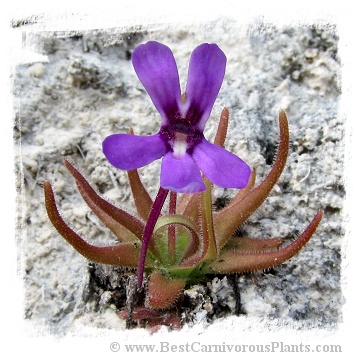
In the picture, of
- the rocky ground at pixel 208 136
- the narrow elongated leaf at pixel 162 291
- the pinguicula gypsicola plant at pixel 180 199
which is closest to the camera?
the pinguicula gypsicola plant at pixel 180 199

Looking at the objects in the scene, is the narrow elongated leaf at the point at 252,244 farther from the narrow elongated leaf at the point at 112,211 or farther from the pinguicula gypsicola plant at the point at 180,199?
the narrow elongated leaf at the point at 112,211

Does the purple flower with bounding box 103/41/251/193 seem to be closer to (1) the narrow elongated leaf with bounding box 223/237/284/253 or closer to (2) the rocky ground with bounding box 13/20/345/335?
(1) the narrow elongated leaf with bounding box 223/237/284/253

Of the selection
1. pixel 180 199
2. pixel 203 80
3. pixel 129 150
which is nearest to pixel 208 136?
pixel 180 199

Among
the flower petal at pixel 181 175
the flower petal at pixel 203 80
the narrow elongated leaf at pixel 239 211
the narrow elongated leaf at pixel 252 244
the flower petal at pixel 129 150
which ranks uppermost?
the flower petal at pixel 203 80

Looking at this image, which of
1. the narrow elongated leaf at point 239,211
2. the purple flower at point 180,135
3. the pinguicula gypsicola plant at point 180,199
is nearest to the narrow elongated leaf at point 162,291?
the pinguicula gypsicola plant at point 180,199

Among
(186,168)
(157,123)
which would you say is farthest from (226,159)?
(157,123)

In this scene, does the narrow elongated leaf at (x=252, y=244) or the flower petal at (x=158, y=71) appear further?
the narrow elongated leaf at (x=252, y=244)

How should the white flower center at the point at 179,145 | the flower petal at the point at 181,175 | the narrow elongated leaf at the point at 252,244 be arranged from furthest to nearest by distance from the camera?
1. the narrow elongated leaf at the point at 252,244
2. the white flower center at the point at 179,145
3. the flower petal at the point at 181,175

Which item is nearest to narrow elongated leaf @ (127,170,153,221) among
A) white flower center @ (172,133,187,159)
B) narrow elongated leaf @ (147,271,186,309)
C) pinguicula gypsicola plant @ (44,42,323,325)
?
Result: pinguicula gypsicola plant @ (44,42,323,325)
